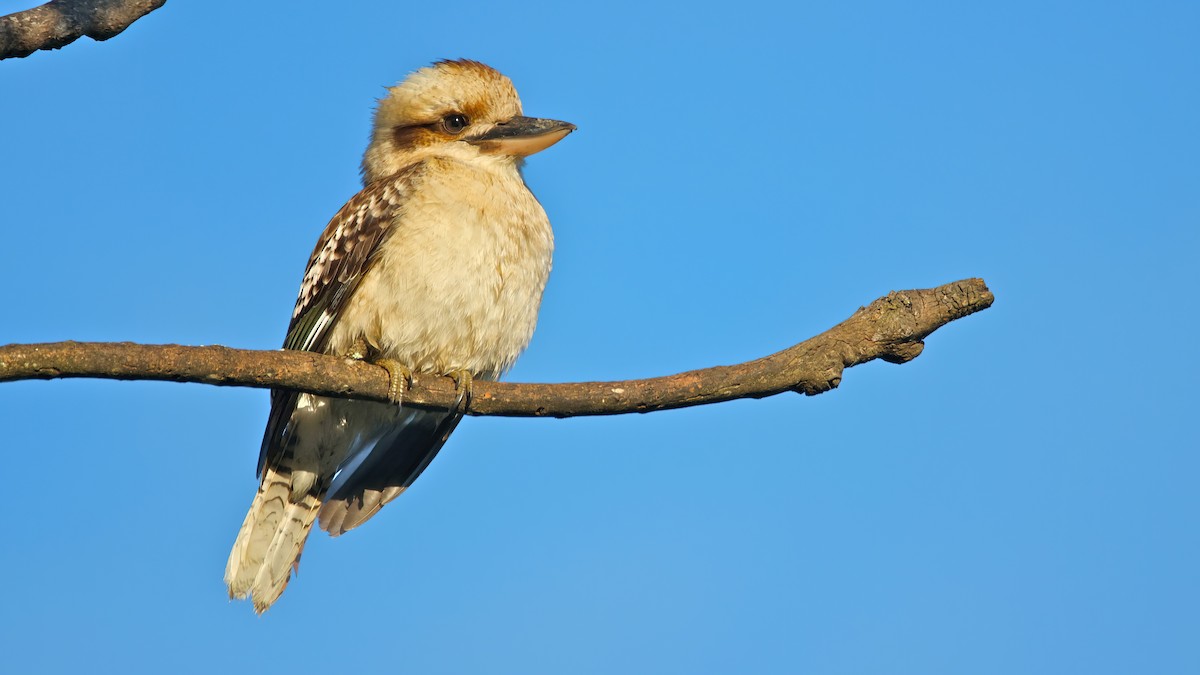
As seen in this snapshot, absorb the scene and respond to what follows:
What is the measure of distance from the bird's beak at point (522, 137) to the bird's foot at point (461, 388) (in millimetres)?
1233

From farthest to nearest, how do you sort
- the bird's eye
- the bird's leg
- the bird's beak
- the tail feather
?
the bird's eye, the bird's beak, the tail feather, the bird's leg

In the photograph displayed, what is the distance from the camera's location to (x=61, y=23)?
3434mm

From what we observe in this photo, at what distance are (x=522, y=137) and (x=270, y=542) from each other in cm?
224

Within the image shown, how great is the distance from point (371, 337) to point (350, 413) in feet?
1.98

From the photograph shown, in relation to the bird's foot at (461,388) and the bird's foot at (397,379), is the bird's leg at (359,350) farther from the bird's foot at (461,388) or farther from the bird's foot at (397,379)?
the bird's foot at (461,388)

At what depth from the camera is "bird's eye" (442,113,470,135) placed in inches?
236

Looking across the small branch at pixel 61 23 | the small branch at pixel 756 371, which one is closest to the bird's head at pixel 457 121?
the small branch at pixel 756 371

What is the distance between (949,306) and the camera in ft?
13.4

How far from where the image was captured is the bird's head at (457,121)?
5824mm

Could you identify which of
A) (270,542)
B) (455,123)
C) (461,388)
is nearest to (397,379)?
(461,388)

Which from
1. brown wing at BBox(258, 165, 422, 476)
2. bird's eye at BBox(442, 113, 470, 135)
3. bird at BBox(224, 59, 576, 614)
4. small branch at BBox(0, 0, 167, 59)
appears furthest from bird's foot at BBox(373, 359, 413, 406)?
small branch at BBox(0, 0, 167, 59)

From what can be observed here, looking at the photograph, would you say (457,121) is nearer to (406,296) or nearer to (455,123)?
(455,123)

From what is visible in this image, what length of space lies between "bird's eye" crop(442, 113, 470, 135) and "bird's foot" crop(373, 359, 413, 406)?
1.49m

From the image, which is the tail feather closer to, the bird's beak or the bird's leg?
the bird's leg
